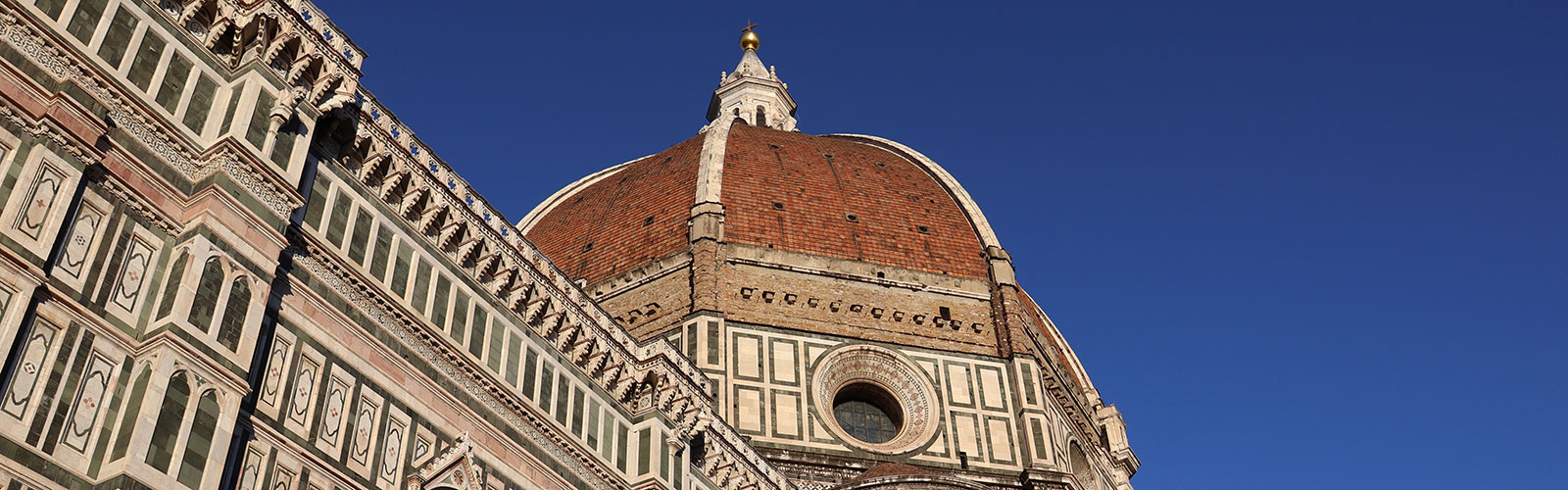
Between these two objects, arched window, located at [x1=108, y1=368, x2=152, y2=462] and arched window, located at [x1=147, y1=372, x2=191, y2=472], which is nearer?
arched window, located at [x1=108, y1=368, x2=152, y2=462]

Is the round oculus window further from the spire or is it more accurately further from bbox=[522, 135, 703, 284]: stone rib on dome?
the spire

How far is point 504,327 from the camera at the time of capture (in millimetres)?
17641

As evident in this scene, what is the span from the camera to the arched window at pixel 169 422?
1134cm

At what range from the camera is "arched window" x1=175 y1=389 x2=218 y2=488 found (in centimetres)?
1152

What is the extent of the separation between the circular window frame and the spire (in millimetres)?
20640

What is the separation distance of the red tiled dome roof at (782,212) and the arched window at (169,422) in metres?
21.5

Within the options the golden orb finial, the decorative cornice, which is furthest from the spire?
the decorative cornice

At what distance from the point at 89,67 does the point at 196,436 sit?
3.62 m

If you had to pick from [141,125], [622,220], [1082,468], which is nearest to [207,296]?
[141,125]

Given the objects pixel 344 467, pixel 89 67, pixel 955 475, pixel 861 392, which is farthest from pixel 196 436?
pixel 861 392

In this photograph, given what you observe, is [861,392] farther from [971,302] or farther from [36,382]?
[36,382]

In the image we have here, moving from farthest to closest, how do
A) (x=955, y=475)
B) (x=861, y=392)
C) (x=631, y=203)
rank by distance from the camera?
(x=631, y=203)
(x=861, y=392)
(x=955, y=475)

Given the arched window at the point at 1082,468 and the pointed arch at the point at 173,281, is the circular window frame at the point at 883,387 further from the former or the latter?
the pointed arch at the point at 173,281

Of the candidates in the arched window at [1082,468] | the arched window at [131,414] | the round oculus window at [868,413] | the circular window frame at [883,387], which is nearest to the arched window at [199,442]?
the arched window at [131,414]
